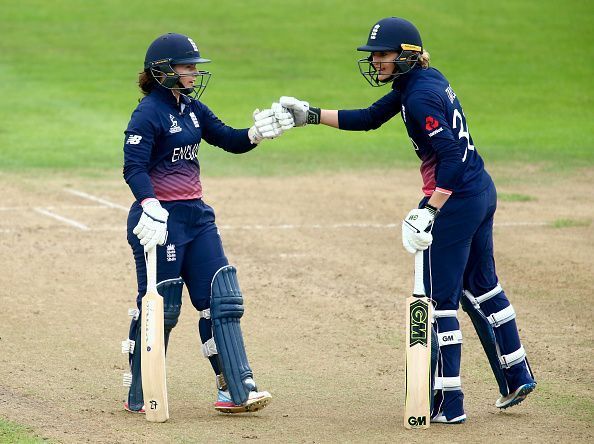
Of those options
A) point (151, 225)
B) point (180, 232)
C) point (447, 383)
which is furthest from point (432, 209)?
point (151, 225)

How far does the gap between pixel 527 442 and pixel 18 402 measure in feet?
10.4

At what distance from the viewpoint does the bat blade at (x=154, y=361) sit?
7.04 metres

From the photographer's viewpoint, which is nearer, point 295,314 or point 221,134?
point 221,134

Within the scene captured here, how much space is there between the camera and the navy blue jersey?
714cm

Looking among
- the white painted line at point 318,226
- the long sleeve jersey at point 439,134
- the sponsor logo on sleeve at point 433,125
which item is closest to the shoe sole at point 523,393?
the long sleeve jersey at point 439,134

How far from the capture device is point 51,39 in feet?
101

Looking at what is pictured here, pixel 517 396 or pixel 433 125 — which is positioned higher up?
pixel 433 125

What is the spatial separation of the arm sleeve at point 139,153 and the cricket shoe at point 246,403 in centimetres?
136

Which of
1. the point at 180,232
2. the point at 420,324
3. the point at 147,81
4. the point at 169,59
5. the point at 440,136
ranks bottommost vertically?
the point at 420,324

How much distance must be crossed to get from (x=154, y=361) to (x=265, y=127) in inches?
66.7

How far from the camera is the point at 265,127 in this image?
7.66m

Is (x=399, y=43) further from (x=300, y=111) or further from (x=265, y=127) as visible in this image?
(x=265, y=127)

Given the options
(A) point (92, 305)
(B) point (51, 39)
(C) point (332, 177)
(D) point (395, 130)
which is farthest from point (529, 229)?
(B) point (51, 39)

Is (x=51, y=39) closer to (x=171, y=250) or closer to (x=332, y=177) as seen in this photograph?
(x=332, y=177)
